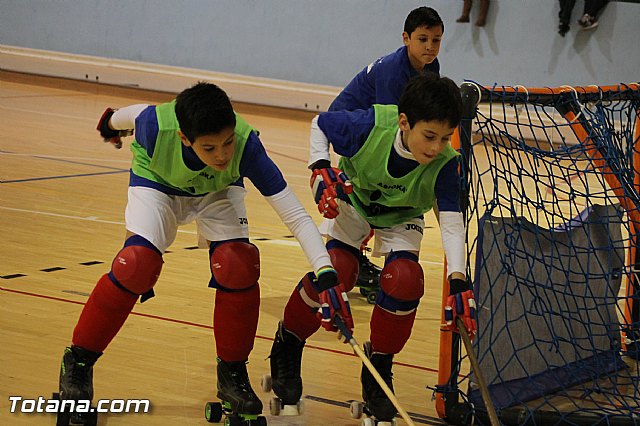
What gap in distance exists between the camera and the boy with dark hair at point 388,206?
9.07 ft

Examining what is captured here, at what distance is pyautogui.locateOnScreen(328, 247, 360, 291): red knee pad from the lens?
302 centimetres

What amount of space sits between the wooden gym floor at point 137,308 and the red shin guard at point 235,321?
0.69 ft

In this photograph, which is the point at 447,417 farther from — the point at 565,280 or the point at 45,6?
the point at 45,6

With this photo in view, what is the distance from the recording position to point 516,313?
330 centimetres

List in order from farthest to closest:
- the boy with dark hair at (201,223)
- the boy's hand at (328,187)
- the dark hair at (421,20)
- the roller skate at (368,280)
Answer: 1. the roller skate at (368,280)
2. the dark hair at (421,20)
3. the boy's hand at (328,187)
4. the boy with dark hair at (201,223)

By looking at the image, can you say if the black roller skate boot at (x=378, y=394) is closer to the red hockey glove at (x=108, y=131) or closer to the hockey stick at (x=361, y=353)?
the hockey stick at (x=361, y=353)

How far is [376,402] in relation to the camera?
2.89m

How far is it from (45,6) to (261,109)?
3287mm

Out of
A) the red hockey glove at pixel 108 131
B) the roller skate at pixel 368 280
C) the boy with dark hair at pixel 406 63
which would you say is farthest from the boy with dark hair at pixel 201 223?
the roller skate at pixel 368 280

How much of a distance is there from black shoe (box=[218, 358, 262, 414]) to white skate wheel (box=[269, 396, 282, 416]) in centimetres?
12

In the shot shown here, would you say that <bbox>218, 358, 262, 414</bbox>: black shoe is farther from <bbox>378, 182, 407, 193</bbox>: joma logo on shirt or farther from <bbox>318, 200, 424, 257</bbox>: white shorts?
<bbox>378, 182, 407, 193</bbox>: joma logo on shirt

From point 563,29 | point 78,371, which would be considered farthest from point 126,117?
point 563,29

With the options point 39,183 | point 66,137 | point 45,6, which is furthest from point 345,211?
point 45,6

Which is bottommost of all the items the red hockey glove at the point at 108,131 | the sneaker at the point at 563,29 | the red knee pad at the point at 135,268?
the red knee pad at the point at 135,268
